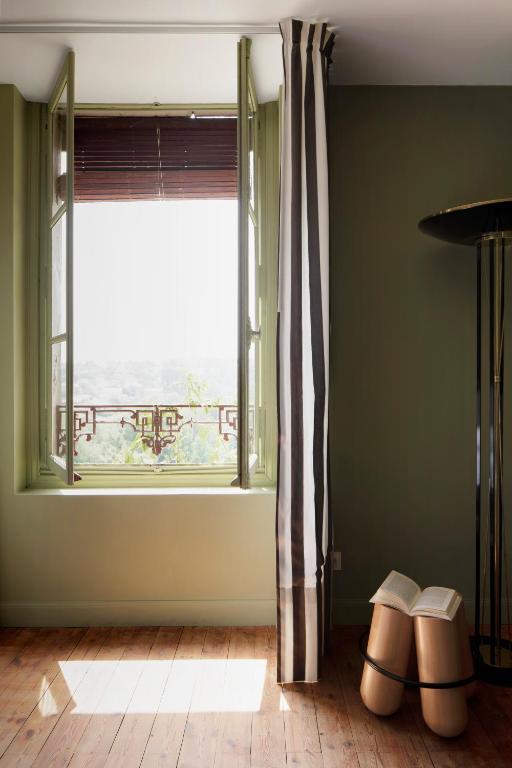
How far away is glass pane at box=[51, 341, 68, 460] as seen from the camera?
2.78 m

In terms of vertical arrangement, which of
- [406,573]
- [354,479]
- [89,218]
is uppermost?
[89,218]

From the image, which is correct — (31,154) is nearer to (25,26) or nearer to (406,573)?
(25,26)

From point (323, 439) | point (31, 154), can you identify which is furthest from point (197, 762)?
point (31, 154)

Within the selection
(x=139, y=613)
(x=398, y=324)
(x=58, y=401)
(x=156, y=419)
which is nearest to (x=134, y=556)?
(x=139, y=613)

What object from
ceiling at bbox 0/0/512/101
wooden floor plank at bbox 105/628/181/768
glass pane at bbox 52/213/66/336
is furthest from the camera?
glass pane at bbox 52/213/66/336

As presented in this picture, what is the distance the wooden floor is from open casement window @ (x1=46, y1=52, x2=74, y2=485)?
2.55 feet

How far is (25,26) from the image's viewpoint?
241 cm

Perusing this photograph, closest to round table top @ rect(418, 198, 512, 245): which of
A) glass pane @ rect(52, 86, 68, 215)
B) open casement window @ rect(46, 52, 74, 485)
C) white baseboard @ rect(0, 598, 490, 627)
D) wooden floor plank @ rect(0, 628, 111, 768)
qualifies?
open casement window @ rect(46, 52, 74, 485)

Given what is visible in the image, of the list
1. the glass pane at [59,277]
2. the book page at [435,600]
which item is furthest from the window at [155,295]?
the book page at [435,600]

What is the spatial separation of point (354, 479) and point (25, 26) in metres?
2.38

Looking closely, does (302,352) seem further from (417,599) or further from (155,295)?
(155,295)

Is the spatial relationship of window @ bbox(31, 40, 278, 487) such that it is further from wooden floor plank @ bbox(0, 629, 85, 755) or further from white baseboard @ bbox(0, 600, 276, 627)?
wooden floor plank @ bbox(0, 629, 85, 755)

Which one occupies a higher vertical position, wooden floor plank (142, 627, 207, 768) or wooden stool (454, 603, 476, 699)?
wooden stool (454, 603, 476, 699)

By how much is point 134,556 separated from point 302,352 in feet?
4.18
